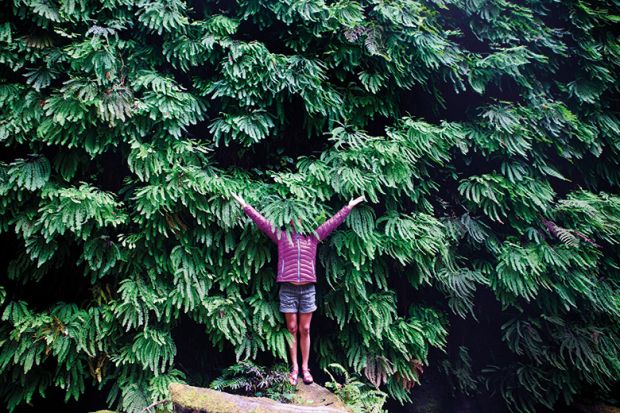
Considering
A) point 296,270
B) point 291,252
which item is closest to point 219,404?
point 296,270

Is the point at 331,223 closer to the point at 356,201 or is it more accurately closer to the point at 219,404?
the point at 356,201

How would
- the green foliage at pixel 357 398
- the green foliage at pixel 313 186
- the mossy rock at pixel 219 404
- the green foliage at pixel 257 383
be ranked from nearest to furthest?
the mossy rock at pixel 219 404 → the green foliage at pixel 257 383 → the green foliage at pixel 357 398 → the green foliage at pixel 313 186

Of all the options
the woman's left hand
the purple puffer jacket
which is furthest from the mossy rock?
the woman's left hand

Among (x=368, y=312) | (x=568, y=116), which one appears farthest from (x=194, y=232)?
(x=568, y=116)

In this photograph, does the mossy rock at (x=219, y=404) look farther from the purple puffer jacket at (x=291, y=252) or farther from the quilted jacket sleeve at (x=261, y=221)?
the quilted jacket sleeve at (x=261, y=221)

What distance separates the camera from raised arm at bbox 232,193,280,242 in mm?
5023

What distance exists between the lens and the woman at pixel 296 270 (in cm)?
503

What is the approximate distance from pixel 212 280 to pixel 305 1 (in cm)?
398

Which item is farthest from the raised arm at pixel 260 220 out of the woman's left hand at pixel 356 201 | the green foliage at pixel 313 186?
the woman's left hand at pixel 356 201

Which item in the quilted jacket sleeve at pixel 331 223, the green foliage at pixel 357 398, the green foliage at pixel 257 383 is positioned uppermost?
the quilted jacket sleeve at pixel 331 223

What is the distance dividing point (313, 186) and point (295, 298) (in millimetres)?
1522

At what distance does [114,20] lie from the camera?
526cm

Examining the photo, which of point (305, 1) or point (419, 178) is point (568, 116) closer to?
point (419, 178)

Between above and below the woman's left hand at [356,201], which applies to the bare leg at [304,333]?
below
